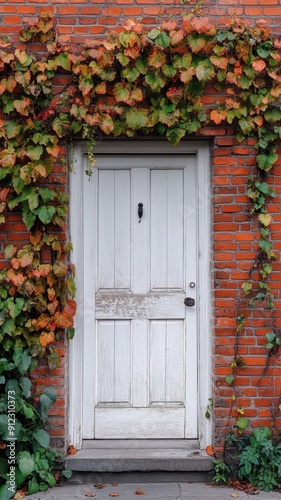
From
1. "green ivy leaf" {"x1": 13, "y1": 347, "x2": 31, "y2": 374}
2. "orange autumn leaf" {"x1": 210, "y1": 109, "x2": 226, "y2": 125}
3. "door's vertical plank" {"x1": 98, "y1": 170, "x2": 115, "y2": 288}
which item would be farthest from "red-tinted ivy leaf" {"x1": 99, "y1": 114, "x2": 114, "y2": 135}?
"green ivy leaf" {"x1": 13, "y1": 347, "x2": 31, "y2": 374}

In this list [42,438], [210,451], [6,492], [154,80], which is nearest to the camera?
[6,492]

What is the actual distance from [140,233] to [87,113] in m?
0.99

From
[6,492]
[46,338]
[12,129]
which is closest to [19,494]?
[6,492]

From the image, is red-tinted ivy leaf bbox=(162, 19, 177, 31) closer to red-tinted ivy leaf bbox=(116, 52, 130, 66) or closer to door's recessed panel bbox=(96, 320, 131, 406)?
red-tinted ivy leaf bbox=(116, 52, 130, 66)

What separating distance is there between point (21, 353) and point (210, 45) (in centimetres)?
259

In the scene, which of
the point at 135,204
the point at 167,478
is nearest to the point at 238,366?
the point at 167,478

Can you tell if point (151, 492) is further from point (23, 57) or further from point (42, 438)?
point (23, 57)

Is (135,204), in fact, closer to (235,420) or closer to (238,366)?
(238,366)

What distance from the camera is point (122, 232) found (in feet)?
15.3

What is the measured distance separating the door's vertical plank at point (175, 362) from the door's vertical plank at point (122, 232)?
50 centimetres

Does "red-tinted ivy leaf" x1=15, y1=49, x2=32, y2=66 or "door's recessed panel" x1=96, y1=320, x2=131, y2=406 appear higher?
"red-tinted ivy leaf" x1=15, y1=49, x2=32, y2=66

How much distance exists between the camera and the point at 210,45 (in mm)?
4305

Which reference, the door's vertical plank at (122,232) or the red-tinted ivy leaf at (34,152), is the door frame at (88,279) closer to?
the door's vertical plank at (122,232)

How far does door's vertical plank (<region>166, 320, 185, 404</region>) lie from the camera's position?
4.65 metres
